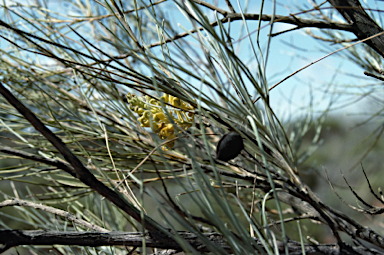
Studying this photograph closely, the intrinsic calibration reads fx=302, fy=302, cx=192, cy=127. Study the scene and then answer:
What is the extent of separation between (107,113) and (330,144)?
411 cm

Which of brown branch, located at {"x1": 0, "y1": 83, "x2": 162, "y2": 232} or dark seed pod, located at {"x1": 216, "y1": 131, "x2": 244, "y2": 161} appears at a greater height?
brown branch, located at {"x1": 0, "y1": 83, "x2": 162, "y2": 232}

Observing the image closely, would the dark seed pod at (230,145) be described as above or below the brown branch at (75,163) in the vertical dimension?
below

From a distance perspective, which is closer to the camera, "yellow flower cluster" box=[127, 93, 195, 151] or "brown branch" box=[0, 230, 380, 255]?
"brown branch" box=[0, 230, 380, 255]

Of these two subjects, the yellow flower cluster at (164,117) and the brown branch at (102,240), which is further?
the yellow flower cluster at (164,117)

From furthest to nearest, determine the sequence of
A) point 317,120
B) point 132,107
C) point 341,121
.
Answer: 1. point 341,121
2. point 317,120
3. point 132,107

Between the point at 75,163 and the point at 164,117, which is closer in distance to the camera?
the point at 75,163

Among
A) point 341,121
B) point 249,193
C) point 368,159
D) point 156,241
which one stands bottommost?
point 368,159

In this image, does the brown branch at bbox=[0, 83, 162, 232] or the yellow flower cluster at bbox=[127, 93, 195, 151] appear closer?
the brown branch at bbox=[0, 83, 162, 232]

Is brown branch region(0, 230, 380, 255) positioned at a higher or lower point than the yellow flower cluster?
lower

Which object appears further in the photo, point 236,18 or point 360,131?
point 360,131

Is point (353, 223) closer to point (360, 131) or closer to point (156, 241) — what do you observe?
point (156, 241)

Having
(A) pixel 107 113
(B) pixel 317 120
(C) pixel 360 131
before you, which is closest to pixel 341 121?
(C) pixel 360 131

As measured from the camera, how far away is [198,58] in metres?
0.66

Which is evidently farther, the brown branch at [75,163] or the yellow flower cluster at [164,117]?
the yellow flower cluster at [164,117]
